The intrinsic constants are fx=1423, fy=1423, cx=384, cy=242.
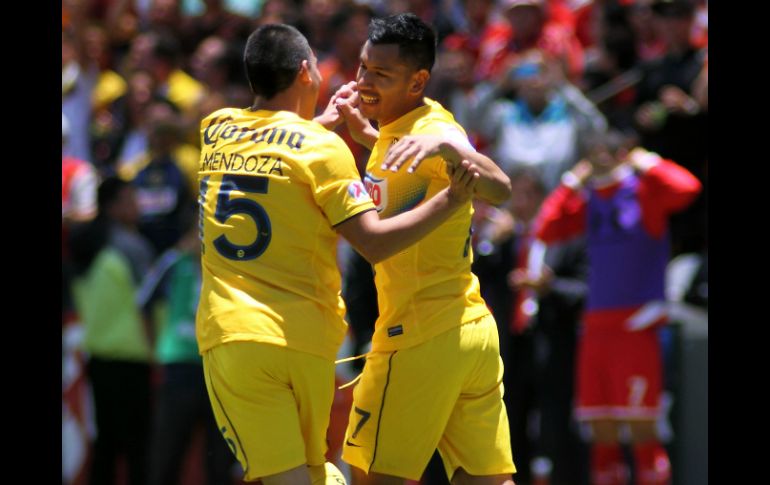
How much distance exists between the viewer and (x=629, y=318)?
10.2 m

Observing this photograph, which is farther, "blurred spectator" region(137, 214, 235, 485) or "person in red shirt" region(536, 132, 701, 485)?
"blurred spectator" region(137, 214, 235, 485)

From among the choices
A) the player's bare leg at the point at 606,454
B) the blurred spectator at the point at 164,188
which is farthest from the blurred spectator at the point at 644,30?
the blurred spectator at the point at 164,188

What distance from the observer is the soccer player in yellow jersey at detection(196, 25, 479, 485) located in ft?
19.1

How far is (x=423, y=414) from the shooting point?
6.20 m

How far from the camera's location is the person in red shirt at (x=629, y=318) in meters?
10.1

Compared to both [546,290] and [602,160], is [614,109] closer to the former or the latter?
[602,160]

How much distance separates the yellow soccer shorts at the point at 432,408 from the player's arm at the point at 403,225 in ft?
1.86

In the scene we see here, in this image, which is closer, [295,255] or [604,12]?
[295,255]

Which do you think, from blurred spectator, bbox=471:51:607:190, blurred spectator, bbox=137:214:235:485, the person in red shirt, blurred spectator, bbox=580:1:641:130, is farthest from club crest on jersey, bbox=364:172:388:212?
blurred spectator, bbox=580:1:641:130

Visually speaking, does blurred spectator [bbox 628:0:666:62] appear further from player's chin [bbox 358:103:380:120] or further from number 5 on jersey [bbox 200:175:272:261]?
number 5 on jersey [bbox 200:175:272:261]

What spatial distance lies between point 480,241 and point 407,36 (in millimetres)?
4585
